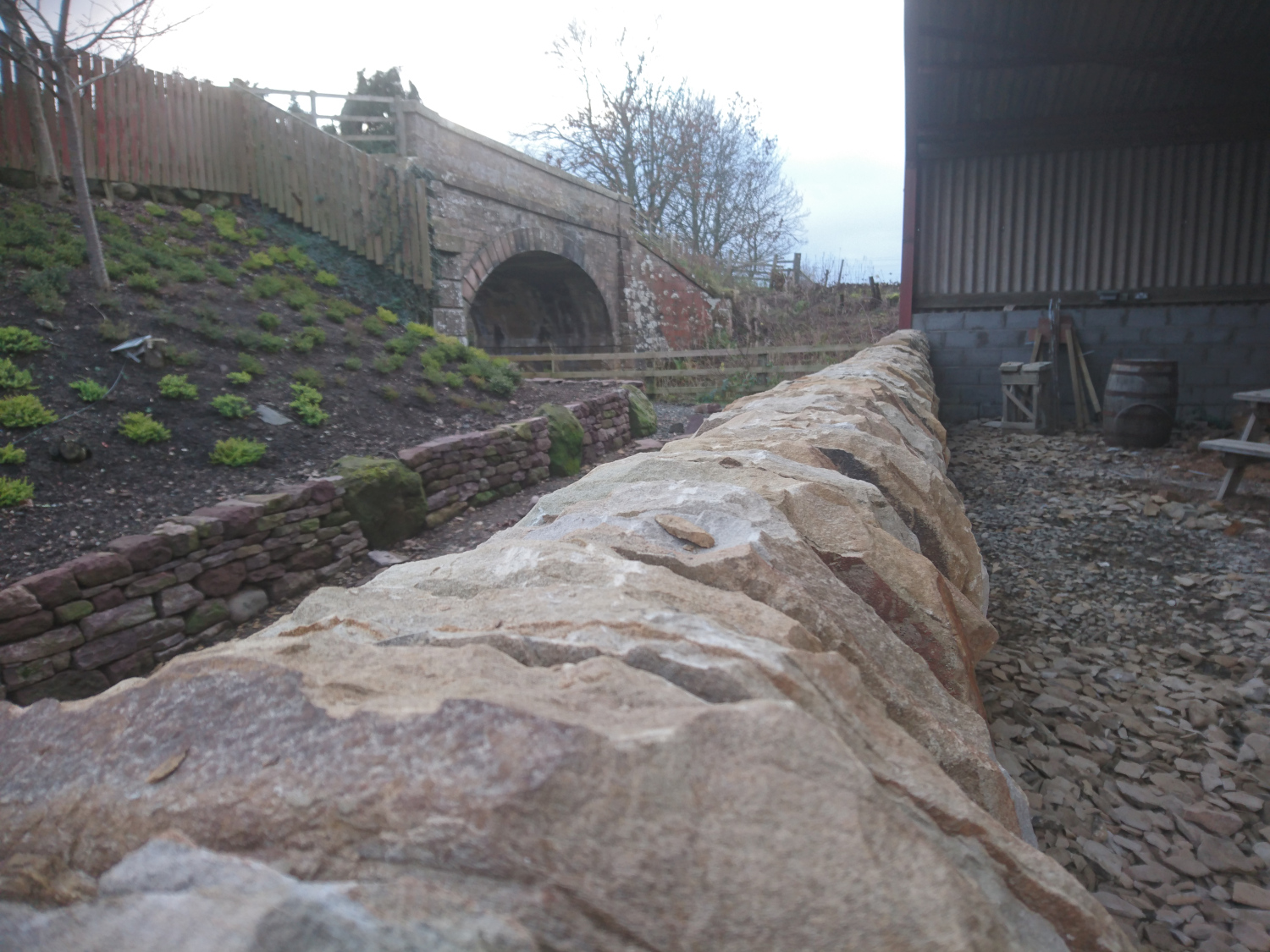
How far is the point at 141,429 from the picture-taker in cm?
514

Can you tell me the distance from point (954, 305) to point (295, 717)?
9.89 m

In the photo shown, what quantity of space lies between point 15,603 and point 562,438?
205 inches

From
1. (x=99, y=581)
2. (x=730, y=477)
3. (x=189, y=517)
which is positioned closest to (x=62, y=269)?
(x=189, y=517)

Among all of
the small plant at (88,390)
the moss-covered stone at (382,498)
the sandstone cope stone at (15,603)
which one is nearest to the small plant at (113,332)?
the small plant at (88,390)

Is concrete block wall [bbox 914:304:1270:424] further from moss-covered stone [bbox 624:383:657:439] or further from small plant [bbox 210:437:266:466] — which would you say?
small plant [bbox 210:437:266:466]

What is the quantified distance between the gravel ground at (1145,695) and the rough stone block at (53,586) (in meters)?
3.99

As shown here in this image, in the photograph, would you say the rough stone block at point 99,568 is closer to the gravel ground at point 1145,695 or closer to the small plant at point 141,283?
the gravel ground at point 1145,695

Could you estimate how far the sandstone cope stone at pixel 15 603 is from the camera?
3295 mm

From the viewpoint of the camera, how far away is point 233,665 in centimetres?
78

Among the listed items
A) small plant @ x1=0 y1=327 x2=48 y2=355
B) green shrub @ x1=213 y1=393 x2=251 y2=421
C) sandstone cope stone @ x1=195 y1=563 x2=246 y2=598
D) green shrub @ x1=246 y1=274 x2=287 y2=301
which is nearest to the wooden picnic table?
sandstone cope stone @ x1=195 y1=563 x2=246 y2=598

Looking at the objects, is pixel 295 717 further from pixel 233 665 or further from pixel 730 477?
pixel 730 477

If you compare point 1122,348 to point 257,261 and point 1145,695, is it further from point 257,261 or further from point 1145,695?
point 257,261

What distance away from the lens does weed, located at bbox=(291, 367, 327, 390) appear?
22.4 ft

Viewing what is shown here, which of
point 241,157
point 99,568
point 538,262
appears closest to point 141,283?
point 241,157
